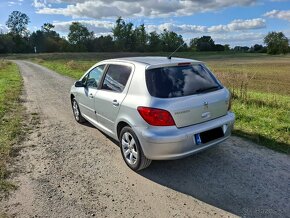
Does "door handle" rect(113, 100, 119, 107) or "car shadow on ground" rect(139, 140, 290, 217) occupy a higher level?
"door handle" rect(113, 100, 119, 107)

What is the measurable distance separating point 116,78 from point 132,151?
1.30 metres

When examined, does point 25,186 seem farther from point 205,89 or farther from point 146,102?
point 205,89

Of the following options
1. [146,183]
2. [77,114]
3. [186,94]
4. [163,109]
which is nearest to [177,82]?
[186,94]

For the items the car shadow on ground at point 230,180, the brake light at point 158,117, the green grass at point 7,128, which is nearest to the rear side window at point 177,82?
the brake light at point 158,117

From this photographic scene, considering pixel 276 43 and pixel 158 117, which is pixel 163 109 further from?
pixel 276 43

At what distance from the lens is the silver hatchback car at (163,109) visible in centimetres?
384

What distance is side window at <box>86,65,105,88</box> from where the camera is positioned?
17.9 feet

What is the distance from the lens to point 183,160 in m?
4.67

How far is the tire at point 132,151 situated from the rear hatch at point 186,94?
26.7 inches

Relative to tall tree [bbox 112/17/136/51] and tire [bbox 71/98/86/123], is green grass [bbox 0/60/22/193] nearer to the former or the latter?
tire [bbox 71/98/86/123]

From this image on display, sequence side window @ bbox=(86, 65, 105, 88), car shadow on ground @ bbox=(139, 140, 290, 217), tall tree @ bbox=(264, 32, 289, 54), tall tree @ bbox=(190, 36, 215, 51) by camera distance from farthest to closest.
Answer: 1. tall tree @ bbox=(190, 36, 215, 51)
2. tall tree @ bbox=(264, 32, 289, 54)
3. side window @ bbox=(86, 65, 105, 88)
4. car shadow on ground @ bbox=(139, 140, 290, 217)

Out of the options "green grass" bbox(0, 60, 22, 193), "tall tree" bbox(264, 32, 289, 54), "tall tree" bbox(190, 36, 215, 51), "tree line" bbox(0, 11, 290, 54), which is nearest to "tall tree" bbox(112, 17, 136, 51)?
"tree line" bbox(0, 11, 290, 54)

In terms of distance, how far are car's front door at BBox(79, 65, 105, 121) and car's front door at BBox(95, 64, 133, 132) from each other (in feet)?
0.80

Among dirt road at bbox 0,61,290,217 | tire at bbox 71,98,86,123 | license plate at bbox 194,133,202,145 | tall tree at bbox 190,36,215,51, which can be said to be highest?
tall tree at bbox 190,36,215,51
